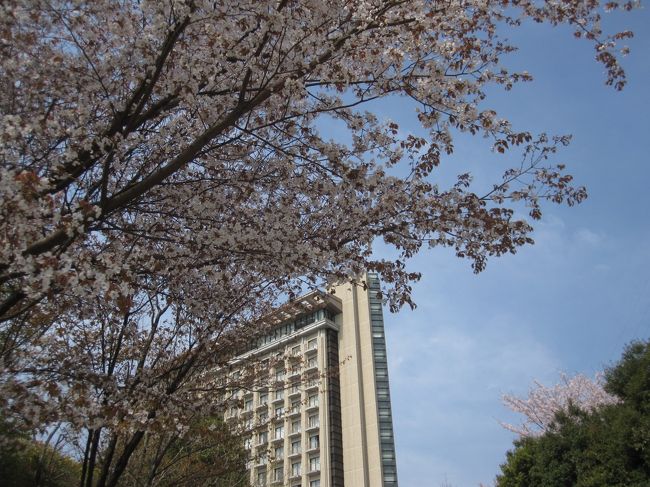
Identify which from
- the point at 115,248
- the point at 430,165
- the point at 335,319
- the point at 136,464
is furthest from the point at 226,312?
the point at 335,319

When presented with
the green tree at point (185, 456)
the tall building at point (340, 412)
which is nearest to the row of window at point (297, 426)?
the tall building at point (340, 412)

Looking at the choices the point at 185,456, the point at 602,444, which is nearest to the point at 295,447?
the point at 602,444

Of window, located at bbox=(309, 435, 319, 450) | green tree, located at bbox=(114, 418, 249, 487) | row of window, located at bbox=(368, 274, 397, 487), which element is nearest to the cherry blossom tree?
green tree, located at bbox=(114, 418, 249, 487)

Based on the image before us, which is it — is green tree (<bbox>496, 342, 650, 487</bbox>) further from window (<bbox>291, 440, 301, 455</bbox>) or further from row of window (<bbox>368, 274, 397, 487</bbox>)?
window (<bbox>291, 440, 301, 455</bbox>)

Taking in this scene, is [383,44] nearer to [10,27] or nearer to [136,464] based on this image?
[10,27]

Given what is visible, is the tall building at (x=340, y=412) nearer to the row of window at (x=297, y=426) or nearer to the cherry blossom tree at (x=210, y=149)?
the row of window at (x=297, y=426)

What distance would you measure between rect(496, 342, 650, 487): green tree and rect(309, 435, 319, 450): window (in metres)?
28.3

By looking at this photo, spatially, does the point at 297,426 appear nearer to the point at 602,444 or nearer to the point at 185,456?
the point at 602,444

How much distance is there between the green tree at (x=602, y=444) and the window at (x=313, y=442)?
28297 mm

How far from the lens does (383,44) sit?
5.19m

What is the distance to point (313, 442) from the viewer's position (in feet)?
138

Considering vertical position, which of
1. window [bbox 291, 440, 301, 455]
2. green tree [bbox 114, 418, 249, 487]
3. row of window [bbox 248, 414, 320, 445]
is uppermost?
row of window [bbox 248, 414, 320, 445]

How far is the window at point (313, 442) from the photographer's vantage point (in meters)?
42.0

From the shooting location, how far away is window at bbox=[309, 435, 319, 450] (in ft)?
138
